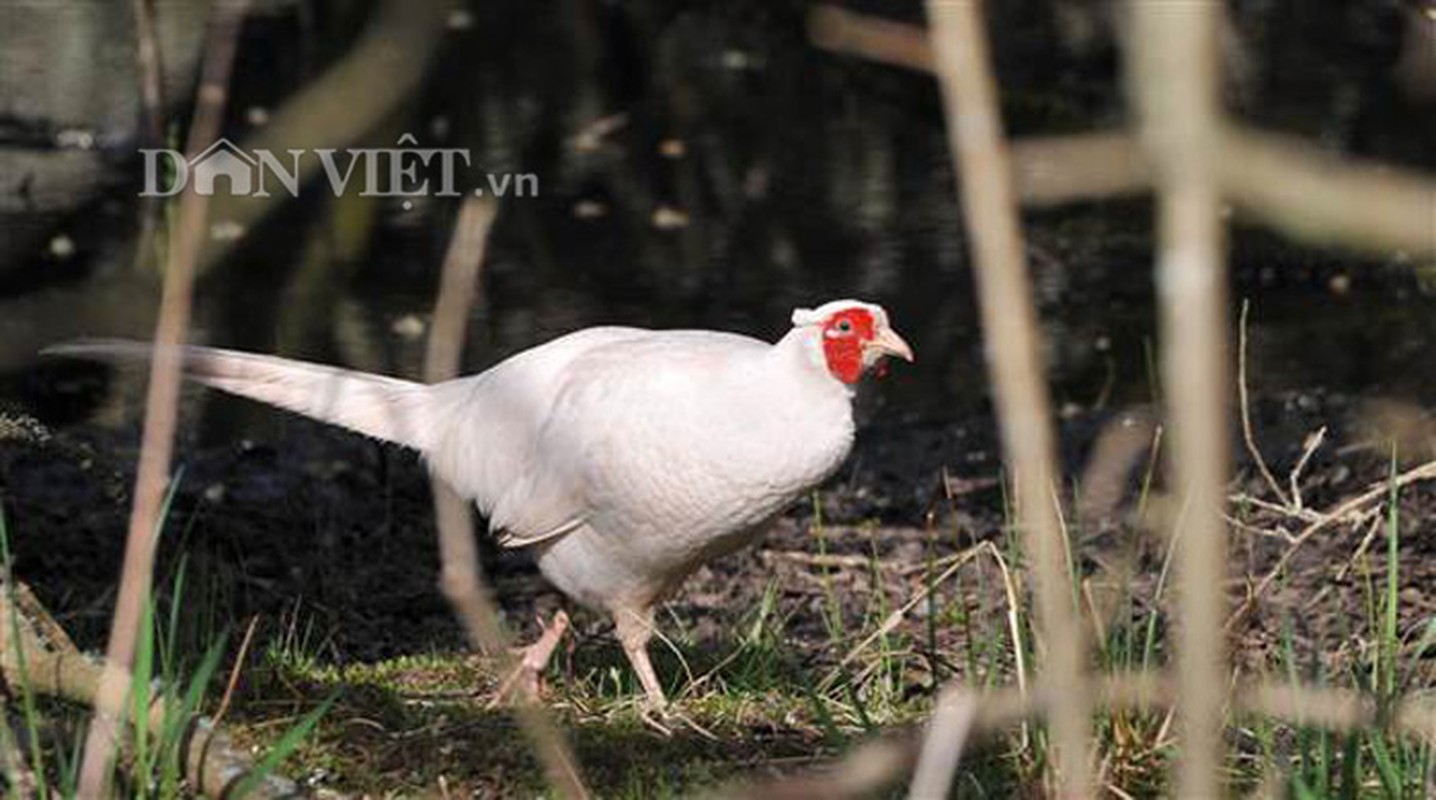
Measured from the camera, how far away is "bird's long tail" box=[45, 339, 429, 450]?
535cm

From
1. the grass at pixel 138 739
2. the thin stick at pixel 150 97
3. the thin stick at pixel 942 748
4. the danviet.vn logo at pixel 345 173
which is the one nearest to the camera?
the thin stick at pixel 942 748

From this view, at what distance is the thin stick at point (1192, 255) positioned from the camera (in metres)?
1.46

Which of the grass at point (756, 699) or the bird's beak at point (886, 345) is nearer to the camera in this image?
the grass at point (756, 699)

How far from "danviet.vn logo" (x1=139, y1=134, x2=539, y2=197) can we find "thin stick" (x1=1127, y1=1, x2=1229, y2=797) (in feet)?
26.5

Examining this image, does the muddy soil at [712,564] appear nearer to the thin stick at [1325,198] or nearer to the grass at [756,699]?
the grass at [756,699]

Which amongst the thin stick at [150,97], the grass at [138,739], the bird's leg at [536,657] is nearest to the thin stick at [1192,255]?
the grass at [138,739]

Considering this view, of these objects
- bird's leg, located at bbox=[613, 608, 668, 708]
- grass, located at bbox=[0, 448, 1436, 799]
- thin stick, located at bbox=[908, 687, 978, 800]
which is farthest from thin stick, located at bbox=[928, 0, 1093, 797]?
bird's leg, located at bbox=[613, 608, 668, 708]

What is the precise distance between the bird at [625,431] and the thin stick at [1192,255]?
302 cm

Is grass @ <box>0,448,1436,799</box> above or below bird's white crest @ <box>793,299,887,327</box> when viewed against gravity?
below

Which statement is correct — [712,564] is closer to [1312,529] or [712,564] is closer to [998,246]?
[1312,529]

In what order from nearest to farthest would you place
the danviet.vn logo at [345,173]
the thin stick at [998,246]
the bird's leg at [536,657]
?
the thin stick at [998,246], the bird's leg at [536,657], the danviet.vn logo at [345,173]

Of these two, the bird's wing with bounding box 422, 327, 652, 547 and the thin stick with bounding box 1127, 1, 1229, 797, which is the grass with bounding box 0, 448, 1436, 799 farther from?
the thin stick with bounding box 1127, 1, 1229, 797

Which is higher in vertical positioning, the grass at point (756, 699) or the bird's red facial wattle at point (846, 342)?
the bird's red facial wattle at point (846, 342)

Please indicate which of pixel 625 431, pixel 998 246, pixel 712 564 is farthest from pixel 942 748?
pixel 712 564
